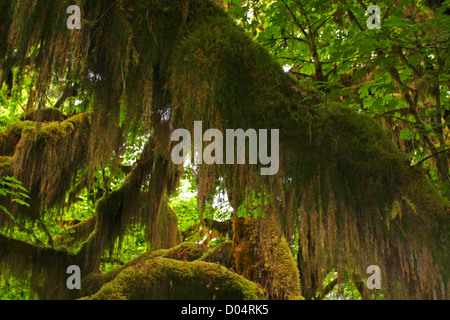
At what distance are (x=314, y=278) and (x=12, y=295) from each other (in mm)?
9205

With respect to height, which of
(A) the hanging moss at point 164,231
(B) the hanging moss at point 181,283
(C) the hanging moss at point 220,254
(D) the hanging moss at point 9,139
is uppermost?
(D) the hanging moss at point 9,139

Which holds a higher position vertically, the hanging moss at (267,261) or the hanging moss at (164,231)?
the hanging moss at (164,231)

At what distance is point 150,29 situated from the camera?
278 cm

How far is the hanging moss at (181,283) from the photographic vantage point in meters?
3.69

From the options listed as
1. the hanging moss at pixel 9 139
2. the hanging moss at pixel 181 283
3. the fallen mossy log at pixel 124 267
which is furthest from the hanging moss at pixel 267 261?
the hanging moss at pixel 9 139

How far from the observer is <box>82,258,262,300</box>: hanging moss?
3.69 meters

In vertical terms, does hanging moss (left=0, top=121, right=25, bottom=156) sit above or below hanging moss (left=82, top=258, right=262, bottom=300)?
above

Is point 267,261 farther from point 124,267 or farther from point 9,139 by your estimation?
point 9,139

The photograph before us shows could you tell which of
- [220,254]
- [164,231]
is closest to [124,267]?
[220,254]

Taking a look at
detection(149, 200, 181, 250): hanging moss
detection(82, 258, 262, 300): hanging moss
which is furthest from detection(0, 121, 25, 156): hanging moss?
detection(82, 258, 262, 300): hanging moss

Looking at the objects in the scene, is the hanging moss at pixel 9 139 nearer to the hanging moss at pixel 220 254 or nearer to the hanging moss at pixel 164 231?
the hanging moss at pixel 164 231

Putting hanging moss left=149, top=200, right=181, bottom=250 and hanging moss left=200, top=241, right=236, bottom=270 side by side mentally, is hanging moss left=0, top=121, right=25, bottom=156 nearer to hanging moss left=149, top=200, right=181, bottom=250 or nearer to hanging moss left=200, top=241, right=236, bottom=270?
hanging moss left=149, top=200, right=181, bottom=250
